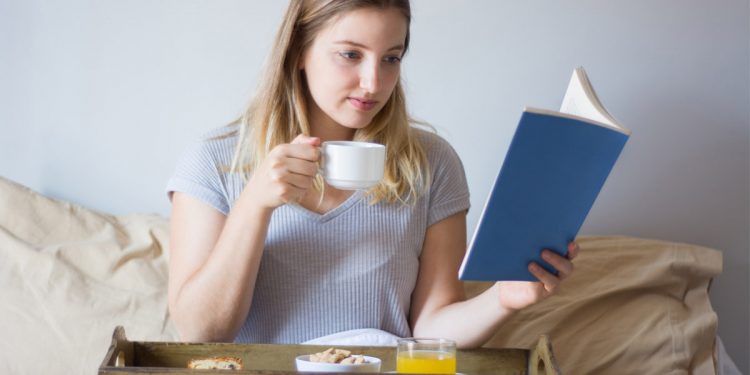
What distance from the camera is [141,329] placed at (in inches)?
71.3


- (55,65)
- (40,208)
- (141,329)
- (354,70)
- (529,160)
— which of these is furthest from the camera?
(55,65)

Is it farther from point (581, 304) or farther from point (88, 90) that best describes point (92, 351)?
point (581, 304)

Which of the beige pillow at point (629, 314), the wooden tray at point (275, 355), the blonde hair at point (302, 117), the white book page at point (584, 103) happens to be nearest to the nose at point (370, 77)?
the blonde hair at point (302, 117)

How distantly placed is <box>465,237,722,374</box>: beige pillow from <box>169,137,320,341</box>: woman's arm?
650mm

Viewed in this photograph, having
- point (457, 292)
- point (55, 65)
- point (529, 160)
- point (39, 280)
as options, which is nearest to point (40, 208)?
point (39, 280)

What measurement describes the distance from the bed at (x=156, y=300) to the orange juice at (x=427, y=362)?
760 mm

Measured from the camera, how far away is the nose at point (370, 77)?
1.45 meters

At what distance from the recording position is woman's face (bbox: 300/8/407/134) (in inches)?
57.7

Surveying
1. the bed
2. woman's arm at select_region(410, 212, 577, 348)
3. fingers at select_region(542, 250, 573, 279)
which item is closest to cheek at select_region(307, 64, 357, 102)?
woman's arm at select_region(410, 212, 577, 348)

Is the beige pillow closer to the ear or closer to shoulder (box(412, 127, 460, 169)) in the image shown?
shoulder (box(412, 127, 460, 169))

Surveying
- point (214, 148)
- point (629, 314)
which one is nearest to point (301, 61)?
point (214, 148)

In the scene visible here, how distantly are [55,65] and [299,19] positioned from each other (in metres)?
0.87

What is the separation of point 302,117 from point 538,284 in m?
0.53

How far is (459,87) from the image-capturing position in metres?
2.16
